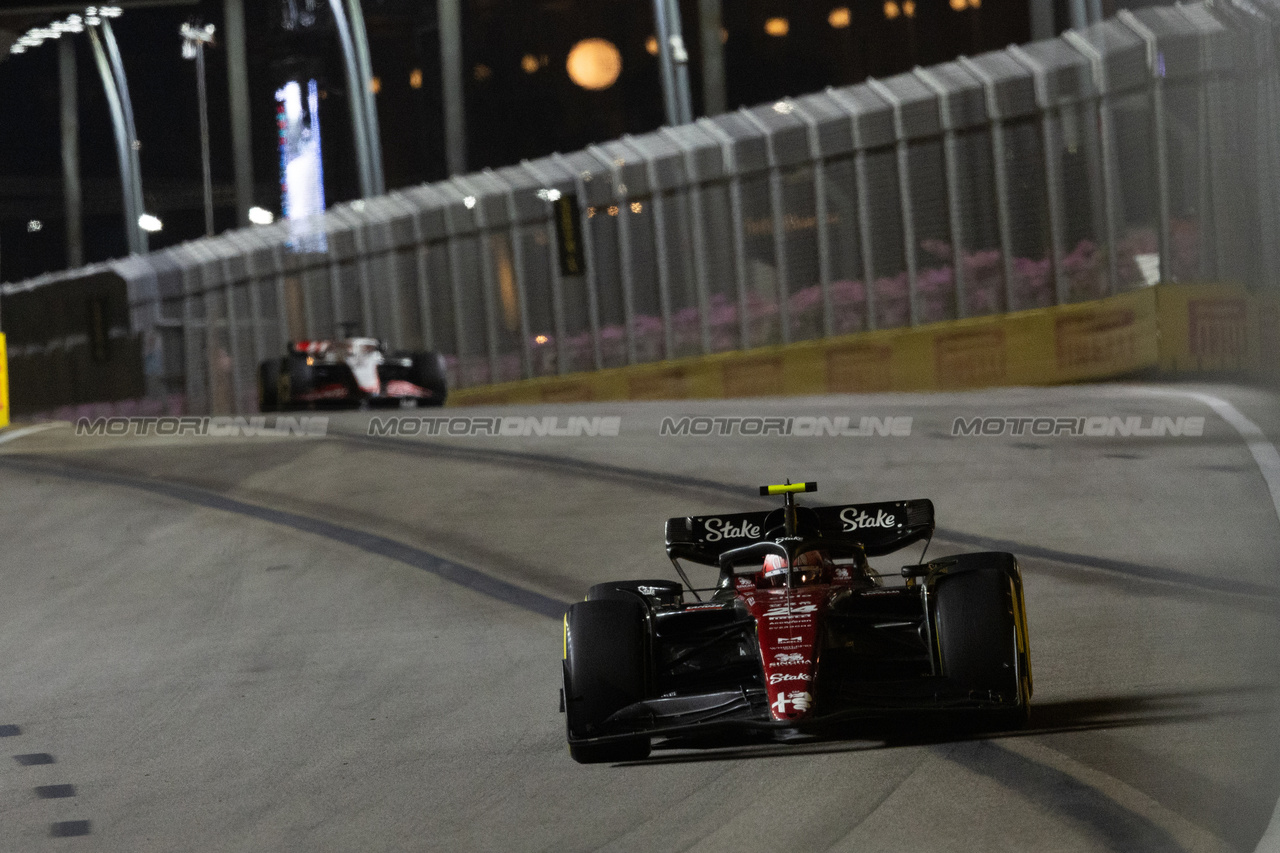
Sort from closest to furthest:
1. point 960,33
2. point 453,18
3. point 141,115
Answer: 1. point 453,18
2. point 960,33
3. point 141,115

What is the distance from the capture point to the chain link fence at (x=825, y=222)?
803 inches

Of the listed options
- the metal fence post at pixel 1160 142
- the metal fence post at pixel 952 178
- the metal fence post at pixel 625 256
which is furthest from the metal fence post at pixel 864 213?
the metal fence post at pixel 625 256

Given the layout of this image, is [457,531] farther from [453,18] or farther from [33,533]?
[453,18]

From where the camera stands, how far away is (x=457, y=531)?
12.2 meters

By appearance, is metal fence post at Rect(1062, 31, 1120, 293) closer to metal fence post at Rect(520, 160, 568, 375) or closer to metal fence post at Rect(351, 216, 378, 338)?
metal fence post at Rect(520, 160, 568, 375)

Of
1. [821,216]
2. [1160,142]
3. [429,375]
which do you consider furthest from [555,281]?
[1160,142]

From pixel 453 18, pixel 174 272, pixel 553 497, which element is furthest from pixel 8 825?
pixel 174 272

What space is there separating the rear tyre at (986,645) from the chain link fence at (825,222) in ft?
28.7

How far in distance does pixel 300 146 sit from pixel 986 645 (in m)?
43.3

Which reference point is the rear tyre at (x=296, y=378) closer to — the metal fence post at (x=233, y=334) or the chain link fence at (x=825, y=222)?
the chain link fence at (x=825, y=222)

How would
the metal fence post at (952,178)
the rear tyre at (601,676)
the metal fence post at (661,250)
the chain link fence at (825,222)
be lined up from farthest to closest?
the metal fence post at (661,250), the metal fence post at (952,178), the chain link fence at (825,222), the rear tyre at (601,676)

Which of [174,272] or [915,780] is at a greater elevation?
[174,272]

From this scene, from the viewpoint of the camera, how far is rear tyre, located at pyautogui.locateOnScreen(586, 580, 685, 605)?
6.50 meters

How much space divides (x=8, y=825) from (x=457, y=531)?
6618 mm
